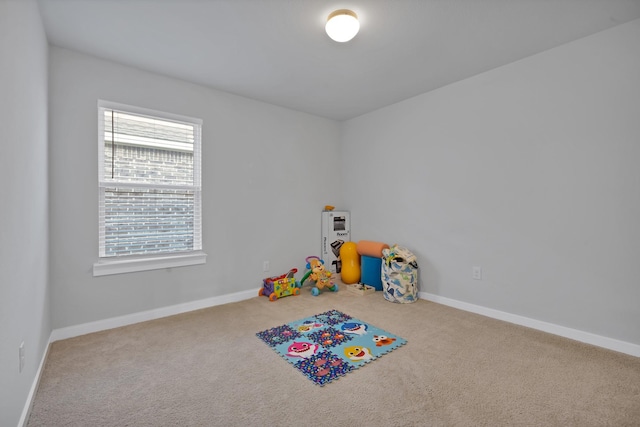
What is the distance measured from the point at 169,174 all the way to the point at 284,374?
2.33 m

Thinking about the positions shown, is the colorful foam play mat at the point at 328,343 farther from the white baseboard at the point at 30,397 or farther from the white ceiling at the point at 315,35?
the white ceiling at the point at 315,35

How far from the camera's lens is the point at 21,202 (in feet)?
5.19

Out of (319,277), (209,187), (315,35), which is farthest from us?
(319,277)

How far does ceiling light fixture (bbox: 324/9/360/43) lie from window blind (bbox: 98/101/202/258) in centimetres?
187

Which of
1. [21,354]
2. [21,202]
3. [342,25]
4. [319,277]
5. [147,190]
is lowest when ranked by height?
[319,277]

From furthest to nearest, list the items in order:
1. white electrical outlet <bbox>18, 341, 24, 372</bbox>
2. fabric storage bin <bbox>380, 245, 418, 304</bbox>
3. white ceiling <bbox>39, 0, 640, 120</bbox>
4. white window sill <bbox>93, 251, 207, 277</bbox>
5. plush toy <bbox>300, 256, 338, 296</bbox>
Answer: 1. plush toy <bbox>300, 256, 338, 296</bbox>
2. fabric storage bin <bbox>380, 245, 418, 304</bbox>
3. white window sill <bbox>93, 251, 207, 277</bbox>
4. white ceiling <bbox>39, 0, 640, 120</bbox>
5. white electrical outlet <bbox>18, 341, 24, 372</bbox>

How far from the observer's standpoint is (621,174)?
2.26 metres

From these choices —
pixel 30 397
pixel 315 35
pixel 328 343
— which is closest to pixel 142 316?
pixel 30 397

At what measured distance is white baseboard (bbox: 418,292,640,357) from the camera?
2.25 meters

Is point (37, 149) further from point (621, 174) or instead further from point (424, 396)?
point (621, 174)

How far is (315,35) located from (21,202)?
7.26ft

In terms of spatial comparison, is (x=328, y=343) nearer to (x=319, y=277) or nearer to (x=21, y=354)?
(x=319, y=277)

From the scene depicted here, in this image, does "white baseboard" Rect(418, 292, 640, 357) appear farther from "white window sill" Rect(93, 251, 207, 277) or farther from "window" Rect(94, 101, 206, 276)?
"window" Rect(94, 101, 206, 276)

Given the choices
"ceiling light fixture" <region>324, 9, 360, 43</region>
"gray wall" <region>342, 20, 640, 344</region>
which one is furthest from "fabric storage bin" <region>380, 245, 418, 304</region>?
"ceiling light fixture" <region>324, 9, 360, 43</region>
